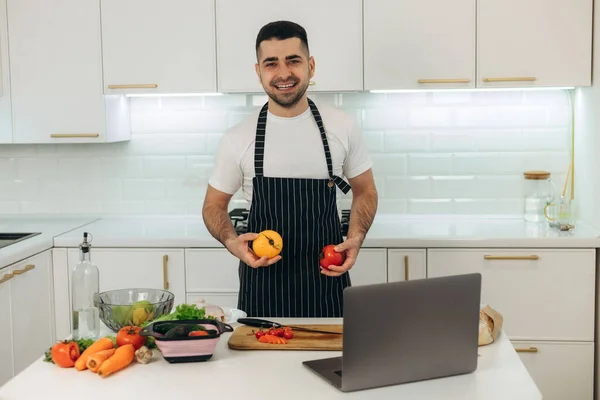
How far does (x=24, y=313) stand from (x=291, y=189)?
1.40m

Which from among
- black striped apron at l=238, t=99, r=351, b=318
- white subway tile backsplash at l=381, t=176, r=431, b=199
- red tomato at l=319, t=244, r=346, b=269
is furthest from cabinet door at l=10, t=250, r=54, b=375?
white subway tile backsplash at l=381, t=176, r=431, b=199

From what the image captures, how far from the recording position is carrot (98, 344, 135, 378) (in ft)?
6.70

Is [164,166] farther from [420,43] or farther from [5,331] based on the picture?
[420,43]

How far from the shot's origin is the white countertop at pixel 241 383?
1931 mm

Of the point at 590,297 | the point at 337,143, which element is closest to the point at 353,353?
the point at 337,143

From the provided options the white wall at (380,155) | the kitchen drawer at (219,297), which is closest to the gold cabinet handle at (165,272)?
the kitchen drawer at (219,297)

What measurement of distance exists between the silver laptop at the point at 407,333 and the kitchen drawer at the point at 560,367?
1.94 m

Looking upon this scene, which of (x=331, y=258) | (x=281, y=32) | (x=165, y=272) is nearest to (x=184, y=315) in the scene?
(x=331, y=258)

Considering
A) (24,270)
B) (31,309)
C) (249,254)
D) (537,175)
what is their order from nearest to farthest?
(249,254), (24,270), (31,309), (537,175)

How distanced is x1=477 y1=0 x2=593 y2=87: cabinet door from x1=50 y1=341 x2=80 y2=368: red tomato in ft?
8.37

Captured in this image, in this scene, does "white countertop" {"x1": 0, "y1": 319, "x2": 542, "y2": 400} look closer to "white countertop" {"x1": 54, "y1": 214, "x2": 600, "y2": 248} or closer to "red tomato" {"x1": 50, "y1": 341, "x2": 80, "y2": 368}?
"red tomato" {"x1": 50, "y1": 341, "x2": 80, "y2": 368}

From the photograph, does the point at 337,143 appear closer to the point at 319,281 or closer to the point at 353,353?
the point at 319,281

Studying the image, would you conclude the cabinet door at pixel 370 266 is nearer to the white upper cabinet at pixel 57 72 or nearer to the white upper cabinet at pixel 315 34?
the white upper cabinet at pixel 315 34

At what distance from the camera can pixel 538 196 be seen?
4301 mm
